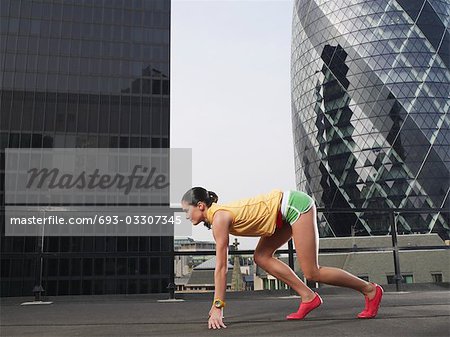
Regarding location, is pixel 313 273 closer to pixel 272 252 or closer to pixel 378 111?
pixel 272 252

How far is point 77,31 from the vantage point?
161 ft

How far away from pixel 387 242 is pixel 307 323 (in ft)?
177

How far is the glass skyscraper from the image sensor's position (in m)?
42.8

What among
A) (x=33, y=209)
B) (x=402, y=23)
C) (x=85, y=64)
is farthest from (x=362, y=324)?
(x=402, y=23)

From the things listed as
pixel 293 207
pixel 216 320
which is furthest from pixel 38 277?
pixel 293 207

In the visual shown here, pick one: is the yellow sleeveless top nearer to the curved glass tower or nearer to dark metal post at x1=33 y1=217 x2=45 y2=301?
dark metal post at x1=33 y1=217 x2=45 y2=301

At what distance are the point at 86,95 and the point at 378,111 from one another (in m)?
48.4

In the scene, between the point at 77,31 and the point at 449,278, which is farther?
the point at 77,31

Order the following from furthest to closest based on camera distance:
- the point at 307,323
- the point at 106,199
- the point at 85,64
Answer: the point at 85,64 → the point at 106,199 → the point at 307,323

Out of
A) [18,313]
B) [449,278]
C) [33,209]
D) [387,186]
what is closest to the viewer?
[18,313]

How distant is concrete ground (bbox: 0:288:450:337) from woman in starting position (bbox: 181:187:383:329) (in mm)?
184

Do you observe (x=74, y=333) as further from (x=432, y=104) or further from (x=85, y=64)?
(x=432, y=104)

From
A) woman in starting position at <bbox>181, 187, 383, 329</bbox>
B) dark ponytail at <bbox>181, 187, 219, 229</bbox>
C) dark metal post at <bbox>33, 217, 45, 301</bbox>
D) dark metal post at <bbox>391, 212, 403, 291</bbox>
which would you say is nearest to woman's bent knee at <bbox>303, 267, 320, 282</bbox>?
woman in starting position at <bbox>181, 187, 383, 329</bbox>

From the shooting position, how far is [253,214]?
2.60 metres
